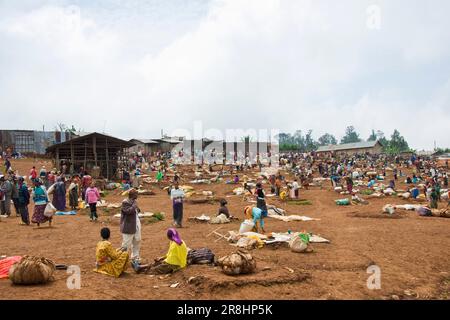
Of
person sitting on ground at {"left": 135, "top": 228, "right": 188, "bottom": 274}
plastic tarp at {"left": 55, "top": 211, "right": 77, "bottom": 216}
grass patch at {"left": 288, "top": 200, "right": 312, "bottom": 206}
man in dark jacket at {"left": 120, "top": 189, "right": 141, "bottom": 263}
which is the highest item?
man in dark jacket at {"left": 120, "top": 189, "right": 141, "bottom": 263}

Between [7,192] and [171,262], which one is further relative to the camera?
[7,192]

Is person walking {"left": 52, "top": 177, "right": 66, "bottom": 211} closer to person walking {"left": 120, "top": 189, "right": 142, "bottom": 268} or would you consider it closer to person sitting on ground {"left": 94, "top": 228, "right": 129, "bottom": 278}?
person walking {"left": 120, "top": 189, "right": 142, "bottom": 268}

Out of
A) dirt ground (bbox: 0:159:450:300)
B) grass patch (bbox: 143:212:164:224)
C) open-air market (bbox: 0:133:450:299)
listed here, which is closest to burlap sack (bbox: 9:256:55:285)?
open-air market (bbox: 0:133:450:299)

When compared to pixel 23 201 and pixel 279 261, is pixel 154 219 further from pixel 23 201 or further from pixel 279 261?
pixel 279 261

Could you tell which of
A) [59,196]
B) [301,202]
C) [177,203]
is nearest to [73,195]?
[59,196]

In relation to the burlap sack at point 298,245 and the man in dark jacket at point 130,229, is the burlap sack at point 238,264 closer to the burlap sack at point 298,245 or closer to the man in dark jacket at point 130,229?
the man in dark jacket at point 130,229

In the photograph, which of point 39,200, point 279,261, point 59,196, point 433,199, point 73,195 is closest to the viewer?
point 279,261

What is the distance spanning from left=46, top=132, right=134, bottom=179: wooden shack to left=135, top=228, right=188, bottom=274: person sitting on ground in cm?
2155

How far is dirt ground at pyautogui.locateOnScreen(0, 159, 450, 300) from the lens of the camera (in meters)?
5.89

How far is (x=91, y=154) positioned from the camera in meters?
28.5

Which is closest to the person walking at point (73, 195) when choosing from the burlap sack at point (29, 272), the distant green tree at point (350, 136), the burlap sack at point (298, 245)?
the burlap sack at point (29, 272)

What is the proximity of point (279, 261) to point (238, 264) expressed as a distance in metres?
1.39

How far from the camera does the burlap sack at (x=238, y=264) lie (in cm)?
645
